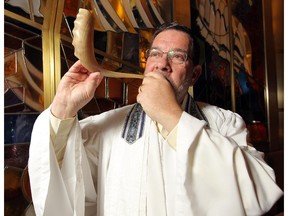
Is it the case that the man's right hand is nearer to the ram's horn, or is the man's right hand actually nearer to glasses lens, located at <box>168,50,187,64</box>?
the ram's horn

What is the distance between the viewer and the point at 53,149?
971 millimetres

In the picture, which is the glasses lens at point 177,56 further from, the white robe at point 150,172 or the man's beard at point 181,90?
the white robe at point 150,172

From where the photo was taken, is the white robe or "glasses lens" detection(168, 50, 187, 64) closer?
the white robe

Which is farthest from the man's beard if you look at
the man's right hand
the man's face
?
the man's right hand

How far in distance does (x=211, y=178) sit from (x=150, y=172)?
0.23m

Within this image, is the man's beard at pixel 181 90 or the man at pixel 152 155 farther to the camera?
the man's beard at pixel 181 90

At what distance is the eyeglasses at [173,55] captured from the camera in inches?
43.9

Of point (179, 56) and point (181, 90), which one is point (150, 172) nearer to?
point (181, 90)

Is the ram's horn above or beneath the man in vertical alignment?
above

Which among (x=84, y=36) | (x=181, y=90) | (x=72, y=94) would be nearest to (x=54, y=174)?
(x=72, y=94)

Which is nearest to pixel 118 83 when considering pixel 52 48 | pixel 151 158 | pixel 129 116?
pixel 52 48

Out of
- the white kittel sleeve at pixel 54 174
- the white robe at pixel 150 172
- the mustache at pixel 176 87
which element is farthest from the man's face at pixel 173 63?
the white kittel sleeve at pixel 54 174

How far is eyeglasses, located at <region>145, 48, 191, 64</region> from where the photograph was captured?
3.66ft

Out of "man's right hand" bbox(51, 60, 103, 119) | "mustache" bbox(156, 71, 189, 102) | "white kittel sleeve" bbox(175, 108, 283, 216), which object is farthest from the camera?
"mustache" bbox(156, 71, 189, 102)
